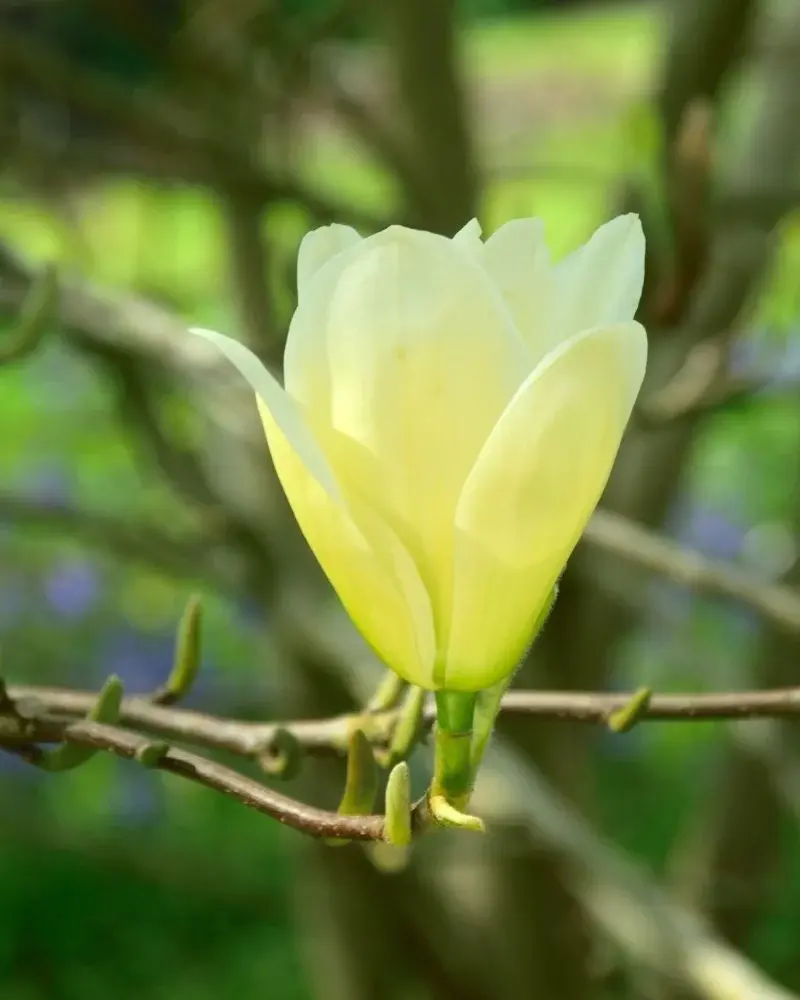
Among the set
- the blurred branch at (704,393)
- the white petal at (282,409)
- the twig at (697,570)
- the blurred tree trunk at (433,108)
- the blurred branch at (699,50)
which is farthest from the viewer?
the blurred tree trunk at (433,108)

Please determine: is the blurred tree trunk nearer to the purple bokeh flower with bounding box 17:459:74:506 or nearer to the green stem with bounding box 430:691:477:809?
the green stem with bounding box 430:691:477:809

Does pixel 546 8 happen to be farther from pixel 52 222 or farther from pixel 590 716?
pixel 590 716

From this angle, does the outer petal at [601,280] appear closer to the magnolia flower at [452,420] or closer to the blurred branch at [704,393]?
Answer: the magnolia flower at [452,420]

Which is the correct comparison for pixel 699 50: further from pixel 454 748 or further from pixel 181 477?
pixel 454 748

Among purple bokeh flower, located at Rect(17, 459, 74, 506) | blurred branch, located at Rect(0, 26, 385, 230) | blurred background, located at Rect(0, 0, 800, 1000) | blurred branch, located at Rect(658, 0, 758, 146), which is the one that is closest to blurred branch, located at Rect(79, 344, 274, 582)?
blurred background, located at Rect(0, 0, 800, 1000)

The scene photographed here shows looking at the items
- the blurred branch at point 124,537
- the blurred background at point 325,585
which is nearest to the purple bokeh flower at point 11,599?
the blurred background at point 325,585

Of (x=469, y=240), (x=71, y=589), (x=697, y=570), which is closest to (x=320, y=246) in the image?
(x=469, y=240)
